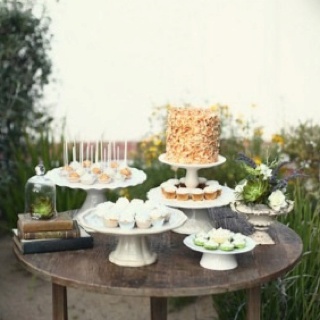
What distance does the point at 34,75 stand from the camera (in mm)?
5176

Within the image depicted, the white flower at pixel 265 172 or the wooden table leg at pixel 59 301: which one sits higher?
the white flower at pixel 265 172

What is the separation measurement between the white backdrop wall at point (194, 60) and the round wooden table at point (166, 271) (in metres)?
3.02

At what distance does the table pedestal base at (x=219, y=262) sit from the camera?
2447 millimetres

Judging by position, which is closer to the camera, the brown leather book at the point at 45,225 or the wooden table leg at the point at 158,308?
the brown leather book at the point at 45,225

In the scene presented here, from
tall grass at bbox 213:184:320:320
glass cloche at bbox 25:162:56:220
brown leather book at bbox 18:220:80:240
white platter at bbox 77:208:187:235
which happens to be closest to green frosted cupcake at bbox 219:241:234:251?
white platter at bbox 77:208:187:235

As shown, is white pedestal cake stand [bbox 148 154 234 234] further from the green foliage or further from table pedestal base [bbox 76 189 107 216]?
the green foliage

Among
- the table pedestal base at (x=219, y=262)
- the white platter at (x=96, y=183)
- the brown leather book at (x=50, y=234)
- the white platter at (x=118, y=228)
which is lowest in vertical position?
the table pedestal base at (x=219, y=262)

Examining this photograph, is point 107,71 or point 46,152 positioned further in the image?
point 107,71

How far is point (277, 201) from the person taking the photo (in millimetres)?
2654

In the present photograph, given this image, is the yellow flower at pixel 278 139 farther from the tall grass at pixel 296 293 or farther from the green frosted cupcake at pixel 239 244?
the green frosted cupcake at pixel 239 244

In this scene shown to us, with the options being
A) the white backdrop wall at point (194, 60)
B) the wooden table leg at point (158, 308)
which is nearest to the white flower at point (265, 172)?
the wooden table leg at point (158, 308)

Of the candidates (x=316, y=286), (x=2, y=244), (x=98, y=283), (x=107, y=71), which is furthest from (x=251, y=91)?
(x=98, y=283)

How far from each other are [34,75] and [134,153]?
2.69 feet

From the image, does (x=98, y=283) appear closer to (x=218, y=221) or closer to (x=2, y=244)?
(x=218, y=221)
